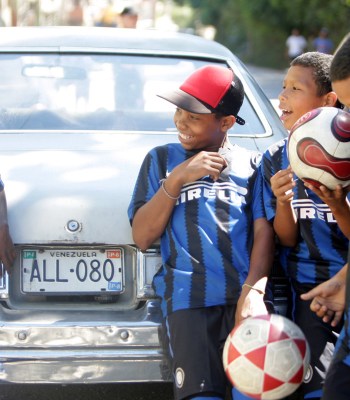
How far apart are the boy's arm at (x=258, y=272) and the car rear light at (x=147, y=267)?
43cm

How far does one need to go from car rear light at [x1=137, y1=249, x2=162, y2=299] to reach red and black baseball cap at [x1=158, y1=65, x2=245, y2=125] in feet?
2.10

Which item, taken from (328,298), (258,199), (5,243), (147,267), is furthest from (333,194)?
(5,243)

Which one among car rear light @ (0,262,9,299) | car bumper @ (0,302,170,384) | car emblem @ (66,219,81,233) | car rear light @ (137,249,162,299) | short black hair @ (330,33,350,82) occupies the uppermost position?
short black hair @ (330,33,350,82)

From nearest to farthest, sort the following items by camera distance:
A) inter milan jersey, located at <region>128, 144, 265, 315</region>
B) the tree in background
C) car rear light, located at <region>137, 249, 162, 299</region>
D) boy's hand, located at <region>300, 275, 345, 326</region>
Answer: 1. boy's hand, located at <region>300, 275, 345, 326</region>
2. inter milan jersey, located at <region>128, 144, 265, 315</region>
3. car rear light, located at <region>137, 249, 162, 299</region>
4. the tree in background

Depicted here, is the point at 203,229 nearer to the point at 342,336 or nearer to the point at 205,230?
the point at 205,230

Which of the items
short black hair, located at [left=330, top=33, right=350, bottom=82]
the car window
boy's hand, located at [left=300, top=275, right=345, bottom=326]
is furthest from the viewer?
the car window

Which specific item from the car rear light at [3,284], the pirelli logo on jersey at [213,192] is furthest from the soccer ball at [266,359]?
the car rear light at [3,284]

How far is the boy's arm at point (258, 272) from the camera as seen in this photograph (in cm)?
393

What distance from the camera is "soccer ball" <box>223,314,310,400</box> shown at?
139 inches

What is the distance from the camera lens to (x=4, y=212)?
14.0ft

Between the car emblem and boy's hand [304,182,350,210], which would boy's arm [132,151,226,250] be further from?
boy's hand [304,182,350,210]

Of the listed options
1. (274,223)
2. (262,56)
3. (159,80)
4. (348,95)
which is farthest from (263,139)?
(262,56)

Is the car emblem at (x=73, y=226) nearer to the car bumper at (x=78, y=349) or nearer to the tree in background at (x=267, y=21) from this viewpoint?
the car bumper at (x=78, y=349)

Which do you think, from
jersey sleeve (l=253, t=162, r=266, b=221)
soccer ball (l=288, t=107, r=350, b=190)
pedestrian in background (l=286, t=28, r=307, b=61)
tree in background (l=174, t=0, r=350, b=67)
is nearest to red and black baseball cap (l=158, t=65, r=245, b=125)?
jersey sleeve (l=253, t=162, r=266, b=221)
